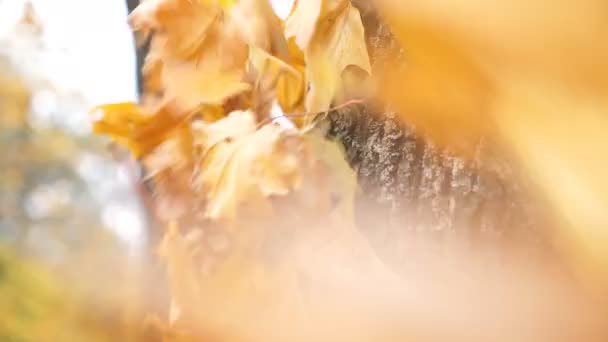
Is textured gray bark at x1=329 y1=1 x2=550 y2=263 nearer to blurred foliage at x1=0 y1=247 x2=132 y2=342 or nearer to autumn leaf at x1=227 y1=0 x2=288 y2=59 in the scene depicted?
autumn leaf at x1=227 y1=0 x2=288 y2=59

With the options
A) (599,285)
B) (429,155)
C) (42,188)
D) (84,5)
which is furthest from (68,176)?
(599,285)

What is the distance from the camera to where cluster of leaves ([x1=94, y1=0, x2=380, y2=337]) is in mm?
451

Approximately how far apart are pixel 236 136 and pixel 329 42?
0.30ft

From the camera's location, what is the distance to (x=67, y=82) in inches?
19.6

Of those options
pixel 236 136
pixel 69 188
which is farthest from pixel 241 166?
pixel 69 188

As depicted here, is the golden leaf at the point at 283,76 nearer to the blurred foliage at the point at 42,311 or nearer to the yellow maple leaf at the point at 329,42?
the yellow maple leaf at the point at 329,42

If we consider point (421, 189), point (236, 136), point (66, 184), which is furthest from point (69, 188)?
point (421, 189)

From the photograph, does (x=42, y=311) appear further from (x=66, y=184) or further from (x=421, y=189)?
(x=421, y=189)

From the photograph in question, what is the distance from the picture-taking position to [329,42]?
1.54ft

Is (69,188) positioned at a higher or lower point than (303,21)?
lower

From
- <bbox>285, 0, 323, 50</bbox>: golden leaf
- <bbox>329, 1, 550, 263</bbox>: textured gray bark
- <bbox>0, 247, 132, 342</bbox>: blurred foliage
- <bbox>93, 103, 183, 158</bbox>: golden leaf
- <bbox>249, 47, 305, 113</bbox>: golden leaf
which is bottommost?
<bbox>0, 247, 132, 342</bbox>: blurred foliage

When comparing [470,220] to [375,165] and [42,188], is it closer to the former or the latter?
[375,165]

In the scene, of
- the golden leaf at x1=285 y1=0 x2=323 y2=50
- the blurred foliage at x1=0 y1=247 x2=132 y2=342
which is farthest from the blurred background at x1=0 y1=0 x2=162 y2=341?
the golden leaf at x1=285 y1=0 x2=323 y2=50

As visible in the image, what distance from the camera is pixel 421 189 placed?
45 cm
